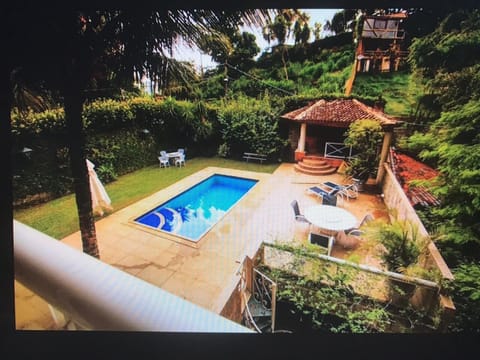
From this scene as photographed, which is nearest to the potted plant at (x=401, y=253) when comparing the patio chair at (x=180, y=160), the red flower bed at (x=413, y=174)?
the red flower bed at (x=413, y=174)

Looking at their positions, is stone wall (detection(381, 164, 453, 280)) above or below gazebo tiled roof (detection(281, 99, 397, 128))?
below

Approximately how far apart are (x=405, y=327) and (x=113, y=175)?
6.09 m

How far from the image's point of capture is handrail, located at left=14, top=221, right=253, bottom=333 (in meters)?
0.63

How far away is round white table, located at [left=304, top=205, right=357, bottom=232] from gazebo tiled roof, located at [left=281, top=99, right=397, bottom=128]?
209cm

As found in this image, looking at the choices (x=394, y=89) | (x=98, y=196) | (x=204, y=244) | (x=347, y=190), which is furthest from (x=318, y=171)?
(x=98, y=196)

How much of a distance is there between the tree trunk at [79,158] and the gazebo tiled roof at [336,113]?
4.72 metres

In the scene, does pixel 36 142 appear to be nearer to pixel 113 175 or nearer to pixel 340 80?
pixel 113 175

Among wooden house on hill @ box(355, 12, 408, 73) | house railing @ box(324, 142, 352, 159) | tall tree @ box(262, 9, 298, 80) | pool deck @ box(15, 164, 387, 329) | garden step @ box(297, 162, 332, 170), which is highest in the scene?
wooden house on hill @ box(355, 12, 408, 73)

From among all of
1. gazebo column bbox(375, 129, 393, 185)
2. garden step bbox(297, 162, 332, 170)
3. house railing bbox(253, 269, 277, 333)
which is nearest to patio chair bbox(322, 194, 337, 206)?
garden step bbox(297, 162, 332, 170)

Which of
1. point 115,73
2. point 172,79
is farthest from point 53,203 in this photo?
point 172,79

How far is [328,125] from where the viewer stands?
5.62 metres

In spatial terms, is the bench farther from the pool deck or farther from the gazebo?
the pool deck

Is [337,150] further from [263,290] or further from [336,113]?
[263,290]

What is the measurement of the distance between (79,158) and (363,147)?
5.06m
